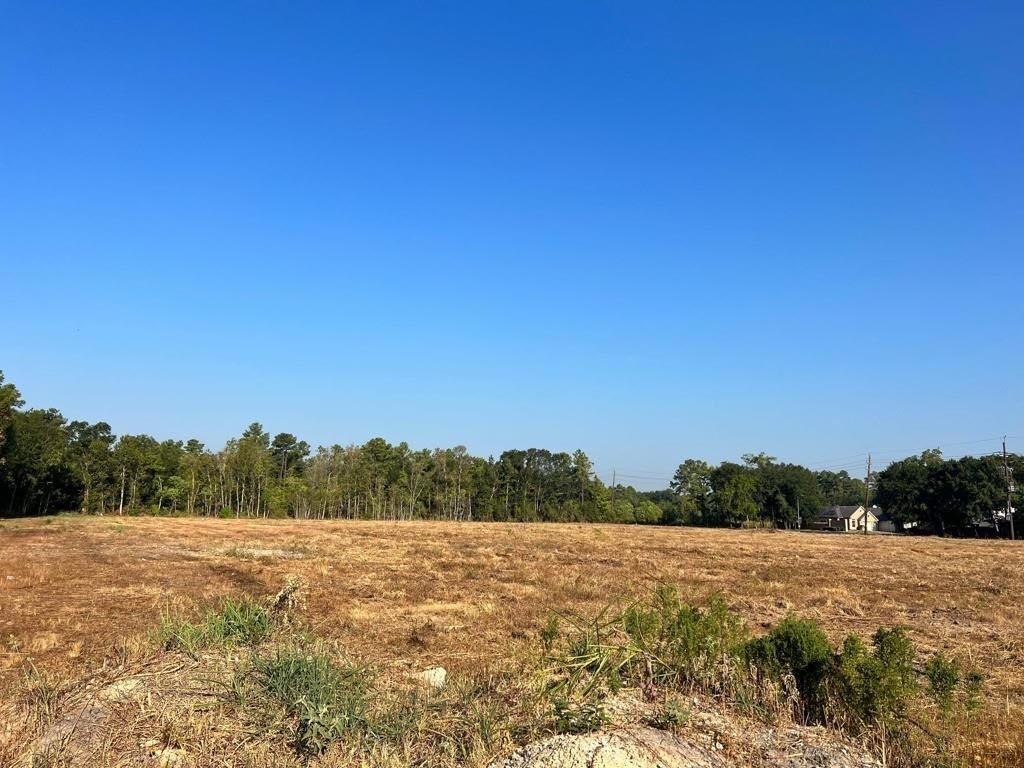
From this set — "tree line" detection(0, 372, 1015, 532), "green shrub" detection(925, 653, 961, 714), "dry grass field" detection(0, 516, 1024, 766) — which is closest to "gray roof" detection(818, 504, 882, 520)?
"tree line" detection(0, 372, 1015, 532)

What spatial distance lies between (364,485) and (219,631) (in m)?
79.8

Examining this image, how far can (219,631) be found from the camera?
6723 mm

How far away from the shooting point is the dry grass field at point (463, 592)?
9734 mm

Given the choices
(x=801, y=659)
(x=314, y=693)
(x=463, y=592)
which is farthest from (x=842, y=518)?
(x=314, y=693)

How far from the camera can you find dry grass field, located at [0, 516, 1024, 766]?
383 inches

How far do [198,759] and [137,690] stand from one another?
1267 millimetres

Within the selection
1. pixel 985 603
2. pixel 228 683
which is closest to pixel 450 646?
pixel 228 683

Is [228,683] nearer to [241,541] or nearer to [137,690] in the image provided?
[137,690]

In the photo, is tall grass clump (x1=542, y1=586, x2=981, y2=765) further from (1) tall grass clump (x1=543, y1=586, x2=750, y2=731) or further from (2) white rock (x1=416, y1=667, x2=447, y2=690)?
(2) white rock (x1=416, y1=667, x2=447, y2=690)

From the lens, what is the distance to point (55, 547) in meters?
26.0

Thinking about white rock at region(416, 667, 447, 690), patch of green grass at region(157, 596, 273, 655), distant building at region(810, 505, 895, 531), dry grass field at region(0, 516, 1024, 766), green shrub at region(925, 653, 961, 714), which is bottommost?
distant building at region(810, 505, 895, 531)

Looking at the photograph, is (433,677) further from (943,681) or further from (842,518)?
(842,518)

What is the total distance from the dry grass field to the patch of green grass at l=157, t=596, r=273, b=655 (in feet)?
3.22

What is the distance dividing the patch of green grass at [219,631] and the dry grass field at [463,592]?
38.6 inches
